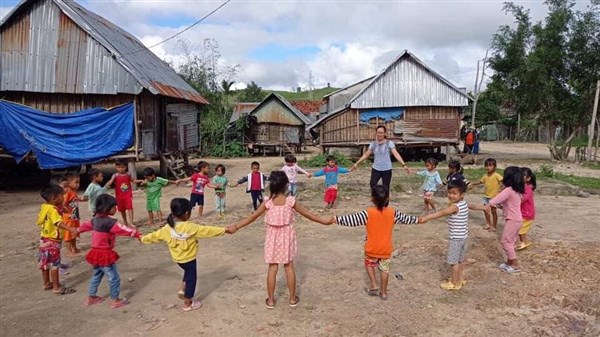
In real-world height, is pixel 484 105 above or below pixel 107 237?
above

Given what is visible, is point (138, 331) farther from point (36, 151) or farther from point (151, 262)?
point (36, 151)

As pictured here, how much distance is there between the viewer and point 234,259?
648 centimetres

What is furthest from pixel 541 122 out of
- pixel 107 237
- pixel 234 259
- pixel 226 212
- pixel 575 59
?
pixel 107 237

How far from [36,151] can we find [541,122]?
72.6ft

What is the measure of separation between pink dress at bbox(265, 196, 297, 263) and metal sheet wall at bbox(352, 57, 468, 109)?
18.7 m

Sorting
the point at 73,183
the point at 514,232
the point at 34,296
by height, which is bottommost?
the point at 34,296

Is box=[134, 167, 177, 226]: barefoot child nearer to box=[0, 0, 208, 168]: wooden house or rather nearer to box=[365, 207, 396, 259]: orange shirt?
box=[365, 207, 396, 259]: orange shirt

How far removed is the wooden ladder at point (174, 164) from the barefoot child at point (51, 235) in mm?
10589

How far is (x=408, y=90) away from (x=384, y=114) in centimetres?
164

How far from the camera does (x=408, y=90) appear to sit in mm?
22500

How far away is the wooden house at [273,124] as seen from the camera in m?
30.4

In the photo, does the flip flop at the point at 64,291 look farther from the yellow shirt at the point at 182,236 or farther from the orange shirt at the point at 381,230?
the orange shirt at the point at 381,230

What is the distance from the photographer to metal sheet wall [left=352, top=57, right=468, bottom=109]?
22.4 meters

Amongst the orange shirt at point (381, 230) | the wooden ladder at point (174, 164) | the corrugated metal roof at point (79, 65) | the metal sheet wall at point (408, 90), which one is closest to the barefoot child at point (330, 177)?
the orange shirt at point (381, 230)
